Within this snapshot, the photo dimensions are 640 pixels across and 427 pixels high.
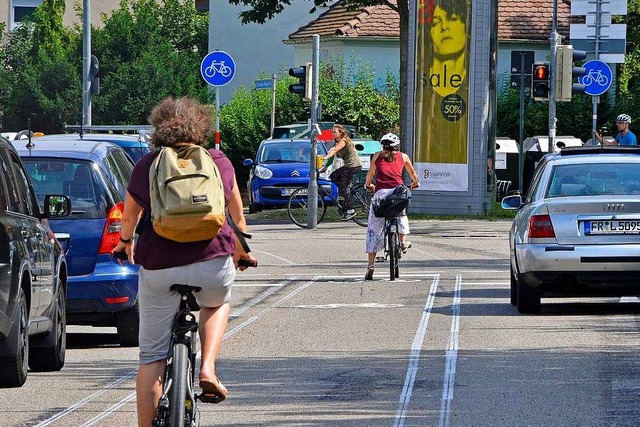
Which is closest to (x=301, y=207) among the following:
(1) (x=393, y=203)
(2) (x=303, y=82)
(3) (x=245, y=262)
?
(2) (x=303, y=82)

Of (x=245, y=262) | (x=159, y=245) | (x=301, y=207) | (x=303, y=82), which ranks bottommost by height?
(x=301, y=207)

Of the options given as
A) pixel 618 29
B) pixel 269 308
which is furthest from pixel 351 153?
pixel 269 308

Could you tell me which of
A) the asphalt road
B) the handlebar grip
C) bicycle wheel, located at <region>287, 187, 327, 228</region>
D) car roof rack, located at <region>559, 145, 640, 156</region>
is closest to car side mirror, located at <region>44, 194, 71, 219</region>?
the asphalt road

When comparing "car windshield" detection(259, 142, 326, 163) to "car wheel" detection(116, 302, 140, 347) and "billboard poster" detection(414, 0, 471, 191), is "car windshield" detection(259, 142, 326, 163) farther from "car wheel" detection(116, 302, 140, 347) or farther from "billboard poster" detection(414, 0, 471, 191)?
"car wheel" detection(116, 302, 140, 347)

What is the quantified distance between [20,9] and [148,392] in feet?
265

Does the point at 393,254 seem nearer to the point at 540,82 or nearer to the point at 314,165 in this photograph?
the point at 314,165

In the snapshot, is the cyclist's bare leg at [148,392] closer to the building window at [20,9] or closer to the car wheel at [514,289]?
the car wheel at [514,289]

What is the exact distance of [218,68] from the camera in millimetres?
32281

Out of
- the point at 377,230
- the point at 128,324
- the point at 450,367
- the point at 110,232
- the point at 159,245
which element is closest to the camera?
the point at 159,245

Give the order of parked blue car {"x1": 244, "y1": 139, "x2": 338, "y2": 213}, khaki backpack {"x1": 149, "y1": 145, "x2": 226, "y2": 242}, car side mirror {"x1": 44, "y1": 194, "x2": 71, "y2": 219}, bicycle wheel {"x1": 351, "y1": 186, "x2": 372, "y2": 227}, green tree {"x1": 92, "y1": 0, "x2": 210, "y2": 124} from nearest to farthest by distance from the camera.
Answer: khaki backpack {"x1": 149, "y1": 145, "x2": 226, "y2": 242} < car side mirror {"x1": 44, "y1": 194, "x2": 71, "y2": 219} < bicycle wheel {"x1": 351, "y1": 186, "x2": 372, "y2": 227} < parked blue car {"x1": 244, "y1": 139, "x2": 338, "y2": 213} < green tree {"x1": 92, "y1": 0, "x2": 210, "y2": 124}

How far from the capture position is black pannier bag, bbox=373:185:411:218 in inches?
758

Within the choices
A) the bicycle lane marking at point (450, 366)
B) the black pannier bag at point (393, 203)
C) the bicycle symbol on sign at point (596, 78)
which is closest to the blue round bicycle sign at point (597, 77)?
the bicycle symbol on sign at point (596, 78)

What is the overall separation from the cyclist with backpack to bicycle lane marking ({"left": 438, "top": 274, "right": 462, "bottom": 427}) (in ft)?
6.77

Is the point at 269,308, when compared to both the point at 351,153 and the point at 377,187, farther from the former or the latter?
the point at 351,153
